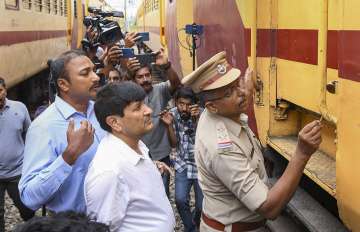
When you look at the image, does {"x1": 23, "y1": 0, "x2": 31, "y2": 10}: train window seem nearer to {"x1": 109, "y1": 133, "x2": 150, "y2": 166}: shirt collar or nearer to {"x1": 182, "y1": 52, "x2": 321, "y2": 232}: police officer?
{"x1": 182, "y1": 52, "x2": 321, "y2": 232}: police officer

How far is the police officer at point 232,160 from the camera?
7.16ft

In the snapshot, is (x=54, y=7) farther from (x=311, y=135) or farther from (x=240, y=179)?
(x=311, y=135)

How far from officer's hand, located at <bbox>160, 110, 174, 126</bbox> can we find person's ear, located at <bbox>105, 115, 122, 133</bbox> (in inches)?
84.2

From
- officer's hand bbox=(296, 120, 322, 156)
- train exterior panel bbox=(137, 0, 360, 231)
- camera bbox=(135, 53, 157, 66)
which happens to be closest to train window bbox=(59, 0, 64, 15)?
train exterior panel bbox=(137, 0, 360, 231)

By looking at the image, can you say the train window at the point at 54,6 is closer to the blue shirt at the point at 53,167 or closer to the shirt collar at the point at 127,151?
the blue shirt at the point at 53,167

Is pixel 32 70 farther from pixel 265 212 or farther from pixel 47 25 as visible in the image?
pixel 265 212

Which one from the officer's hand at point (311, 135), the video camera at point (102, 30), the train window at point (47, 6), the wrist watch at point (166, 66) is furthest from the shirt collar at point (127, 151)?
the train window at point (47, 6)

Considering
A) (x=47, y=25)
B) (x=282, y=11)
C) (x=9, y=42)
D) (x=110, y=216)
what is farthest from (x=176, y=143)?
(x=47, y=25)

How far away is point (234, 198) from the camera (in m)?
2.39

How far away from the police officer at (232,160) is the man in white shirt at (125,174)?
281 millimetres

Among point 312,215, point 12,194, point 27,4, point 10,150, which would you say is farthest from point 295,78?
point 27,4

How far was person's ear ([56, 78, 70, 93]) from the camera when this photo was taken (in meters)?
2.40

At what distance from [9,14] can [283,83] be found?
4607 mm

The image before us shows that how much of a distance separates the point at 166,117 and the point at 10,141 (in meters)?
1.20
